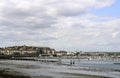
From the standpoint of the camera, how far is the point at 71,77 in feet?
160

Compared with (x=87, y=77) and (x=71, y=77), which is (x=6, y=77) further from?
(x=87, y=77)

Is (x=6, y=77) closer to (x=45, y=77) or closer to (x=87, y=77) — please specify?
(x=45, y=77)

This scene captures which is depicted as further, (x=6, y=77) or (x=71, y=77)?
(x=71, y=77)

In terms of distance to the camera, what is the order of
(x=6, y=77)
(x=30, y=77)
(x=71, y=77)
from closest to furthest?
(x=6, y=77) → (x=30, y=77) → (x=71, y=77)

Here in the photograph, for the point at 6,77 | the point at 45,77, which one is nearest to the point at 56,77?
the point at 45,77

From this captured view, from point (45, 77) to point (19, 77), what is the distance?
203 inches

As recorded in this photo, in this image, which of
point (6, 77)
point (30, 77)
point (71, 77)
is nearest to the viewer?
point (6, 77)

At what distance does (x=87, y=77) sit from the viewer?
166ft

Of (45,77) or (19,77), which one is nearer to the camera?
(19,77)

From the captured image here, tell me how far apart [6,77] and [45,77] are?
7762 millimetres

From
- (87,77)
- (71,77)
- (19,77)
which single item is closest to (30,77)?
(19,77)

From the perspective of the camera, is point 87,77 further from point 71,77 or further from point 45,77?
point 45,77

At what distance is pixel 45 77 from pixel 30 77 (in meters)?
2.78

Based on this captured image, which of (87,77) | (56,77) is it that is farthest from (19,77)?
(87,77)
